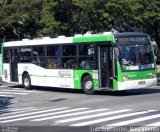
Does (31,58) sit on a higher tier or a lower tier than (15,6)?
lower

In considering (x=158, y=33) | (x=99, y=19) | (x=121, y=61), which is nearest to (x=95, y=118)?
(x=121, y=61)

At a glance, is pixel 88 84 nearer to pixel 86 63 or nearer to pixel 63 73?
pixel 86 63

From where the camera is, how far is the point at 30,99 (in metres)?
24.6

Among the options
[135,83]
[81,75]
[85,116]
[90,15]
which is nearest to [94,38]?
[81,75]

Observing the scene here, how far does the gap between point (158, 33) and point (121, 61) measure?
24206mm

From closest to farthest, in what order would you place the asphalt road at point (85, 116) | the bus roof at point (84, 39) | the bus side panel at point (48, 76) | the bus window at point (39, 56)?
the asphalt road at point (85, 116) → the bus roof at point (84, 39) → the bus side panel at point (48, 76) → the bus window at point (39, 56)

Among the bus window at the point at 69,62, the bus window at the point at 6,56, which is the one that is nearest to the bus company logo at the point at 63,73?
the bus window at the point at 69,62

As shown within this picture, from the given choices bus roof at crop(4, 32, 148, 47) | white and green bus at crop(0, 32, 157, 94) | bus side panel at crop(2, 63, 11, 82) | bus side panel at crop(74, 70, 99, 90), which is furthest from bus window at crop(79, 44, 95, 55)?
bus side panel at crop(2, 63, 11, 82)

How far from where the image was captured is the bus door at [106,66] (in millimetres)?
23125

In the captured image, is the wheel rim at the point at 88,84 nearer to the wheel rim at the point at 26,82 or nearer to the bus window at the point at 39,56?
the bus window at the point at 39,56

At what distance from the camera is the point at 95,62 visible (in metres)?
23.8

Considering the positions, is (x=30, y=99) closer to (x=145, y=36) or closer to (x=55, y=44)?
(x=55, y=44)

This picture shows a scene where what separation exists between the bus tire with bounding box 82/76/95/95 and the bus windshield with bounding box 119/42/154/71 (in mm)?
2255

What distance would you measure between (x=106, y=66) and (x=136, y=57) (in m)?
1.45
